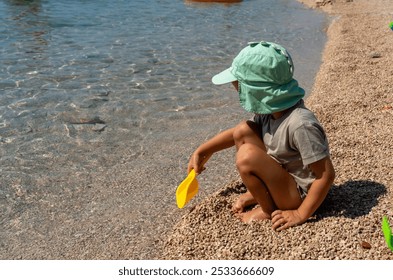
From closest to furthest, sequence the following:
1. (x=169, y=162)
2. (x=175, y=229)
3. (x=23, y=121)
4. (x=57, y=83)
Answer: (x=175, y=229), (x=169, y=162), (x=23, y=121), (x=57, y=83)

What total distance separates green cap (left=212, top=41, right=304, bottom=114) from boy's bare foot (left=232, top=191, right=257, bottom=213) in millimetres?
795

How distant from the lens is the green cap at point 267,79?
250 centimetres

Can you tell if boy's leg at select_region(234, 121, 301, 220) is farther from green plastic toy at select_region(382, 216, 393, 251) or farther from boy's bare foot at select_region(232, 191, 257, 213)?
green plastic toy at select_region(382, 216, 393, 251)

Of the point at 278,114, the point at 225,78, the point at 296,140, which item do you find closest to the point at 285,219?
the point at 296,140

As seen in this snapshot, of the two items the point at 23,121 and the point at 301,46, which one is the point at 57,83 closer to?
the point at 23,121

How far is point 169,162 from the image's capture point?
4277mm

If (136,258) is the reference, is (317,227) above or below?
above

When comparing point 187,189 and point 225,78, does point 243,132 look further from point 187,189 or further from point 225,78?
point 187,189

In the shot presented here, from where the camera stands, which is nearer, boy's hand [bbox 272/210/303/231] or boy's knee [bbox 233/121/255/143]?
boy's hand [bbox 272/210/303/231]

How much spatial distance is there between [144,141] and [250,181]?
219 cm

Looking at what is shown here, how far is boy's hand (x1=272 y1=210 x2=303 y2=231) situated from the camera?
2.74m

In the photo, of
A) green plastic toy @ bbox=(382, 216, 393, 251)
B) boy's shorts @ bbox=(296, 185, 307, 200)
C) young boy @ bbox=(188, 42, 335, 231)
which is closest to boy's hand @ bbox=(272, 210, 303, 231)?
young boy @ bbox=(188, 42, 335, 231)

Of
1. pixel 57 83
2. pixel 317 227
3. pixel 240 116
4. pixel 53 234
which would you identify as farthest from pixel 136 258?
pixel 57 83

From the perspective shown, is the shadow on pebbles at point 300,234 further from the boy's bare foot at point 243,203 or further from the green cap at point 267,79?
the green cap at point 267,79
